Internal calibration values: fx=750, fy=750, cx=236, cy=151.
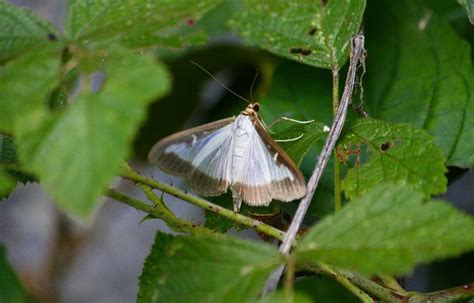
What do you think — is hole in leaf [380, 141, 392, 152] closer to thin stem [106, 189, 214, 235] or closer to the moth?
the moth

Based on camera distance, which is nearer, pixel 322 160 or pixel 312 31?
pixel 322 160

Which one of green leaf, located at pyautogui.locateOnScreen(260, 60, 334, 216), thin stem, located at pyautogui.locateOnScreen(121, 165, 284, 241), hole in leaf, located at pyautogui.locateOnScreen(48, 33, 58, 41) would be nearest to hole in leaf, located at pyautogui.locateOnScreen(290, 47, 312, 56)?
green leaf, located at pyautogui.locateOnScreen(260, 60, 334, 216)

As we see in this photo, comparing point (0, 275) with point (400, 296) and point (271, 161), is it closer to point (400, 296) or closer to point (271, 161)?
point (271, 161)

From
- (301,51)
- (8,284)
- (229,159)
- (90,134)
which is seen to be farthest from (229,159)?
(90,134)

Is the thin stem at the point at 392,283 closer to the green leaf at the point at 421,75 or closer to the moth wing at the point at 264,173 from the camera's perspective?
the moth wing at the point at 264,173

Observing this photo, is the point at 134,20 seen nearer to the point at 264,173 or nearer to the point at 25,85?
the point at 25,85

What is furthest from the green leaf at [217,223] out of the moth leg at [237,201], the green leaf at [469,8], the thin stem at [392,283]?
the green leaf at [469,8]
